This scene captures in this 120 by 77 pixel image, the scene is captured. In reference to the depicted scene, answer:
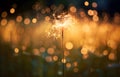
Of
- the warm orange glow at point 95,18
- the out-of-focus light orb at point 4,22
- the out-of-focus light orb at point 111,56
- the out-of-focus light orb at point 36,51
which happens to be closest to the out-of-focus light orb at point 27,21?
the out-of-focus light orb at point 4,22

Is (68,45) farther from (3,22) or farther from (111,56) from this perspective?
(3,22)

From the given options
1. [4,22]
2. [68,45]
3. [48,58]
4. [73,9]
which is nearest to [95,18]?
[73,9]

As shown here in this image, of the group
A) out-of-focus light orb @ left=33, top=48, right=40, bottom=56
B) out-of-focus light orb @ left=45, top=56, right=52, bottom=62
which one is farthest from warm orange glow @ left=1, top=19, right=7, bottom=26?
out-of-focus light orb @ left=45, top=56, right=52, bottom=62

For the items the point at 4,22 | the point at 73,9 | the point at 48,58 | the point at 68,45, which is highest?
the point at 73,9

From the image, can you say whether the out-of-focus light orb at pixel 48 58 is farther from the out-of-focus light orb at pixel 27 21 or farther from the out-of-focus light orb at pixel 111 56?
the out-of-focus light orb at pixel 111 56

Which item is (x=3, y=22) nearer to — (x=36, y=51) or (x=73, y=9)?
(x=36, y=51)

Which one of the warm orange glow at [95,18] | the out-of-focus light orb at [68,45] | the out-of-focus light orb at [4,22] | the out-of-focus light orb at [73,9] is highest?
the out-of-focus light orb at [73,9]

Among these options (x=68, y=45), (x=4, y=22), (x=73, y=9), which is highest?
(x=73, y=9)

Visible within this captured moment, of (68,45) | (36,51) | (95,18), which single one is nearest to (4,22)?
(36,51)

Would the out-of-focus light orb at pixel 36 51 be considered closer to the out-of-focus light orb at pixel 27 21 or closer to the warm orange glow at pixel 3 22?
the out-of-focus light orb at pixel 27 21

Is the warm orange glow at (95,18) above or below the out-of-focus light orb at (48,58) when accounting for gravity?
above

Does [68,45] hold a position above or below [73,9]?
below
